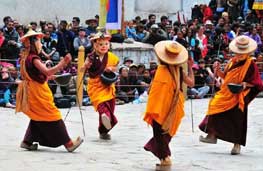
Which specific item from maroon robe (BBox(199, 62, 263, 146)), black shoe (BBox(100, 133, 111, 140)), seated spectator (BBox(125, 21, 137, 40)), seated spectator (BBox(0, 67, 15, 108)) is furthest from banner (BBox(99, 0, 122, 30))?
maroon robe (BBox(199, 62, 263, 146))

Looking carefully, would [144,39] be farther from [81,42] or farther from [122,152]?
[122,152]

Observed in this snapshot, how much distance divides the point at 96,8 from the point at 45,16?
1795 millimetres

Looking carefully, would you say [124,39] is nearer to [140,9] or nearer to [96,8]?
[96,8]

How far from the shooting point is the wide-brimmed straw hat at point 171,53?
367 inches

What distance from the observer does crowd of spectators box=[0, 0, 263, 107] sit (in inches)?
686

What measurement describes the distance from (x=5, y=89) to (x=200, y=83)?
4.93m

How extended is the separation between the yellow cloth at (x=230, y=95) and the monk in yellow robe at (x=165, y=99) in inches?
74.4

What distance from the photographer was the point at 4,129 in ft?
43.0

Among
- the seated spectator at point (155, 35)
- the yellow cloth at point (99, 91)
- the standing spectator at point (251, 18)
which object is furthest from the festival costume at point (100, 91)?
the standing spectator at point (251, 18)

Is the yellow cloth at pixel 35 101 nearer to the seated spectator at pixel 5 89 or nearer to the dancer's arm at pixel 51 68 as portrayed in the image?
the dancer's arm at pixel 51 68

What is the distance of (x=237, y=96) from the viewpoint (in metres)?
11.2

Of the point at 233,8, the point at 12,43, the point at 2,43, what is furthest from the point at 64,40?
the point at 233,8

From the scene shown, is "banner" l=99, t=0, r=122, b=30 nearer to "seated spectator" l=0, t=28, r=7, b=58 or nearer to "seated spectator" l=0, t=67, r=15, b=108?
"seated spectator" l=0, t=28, r=7, b=58

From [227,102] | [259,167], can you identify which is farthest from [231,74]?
[259,167]
